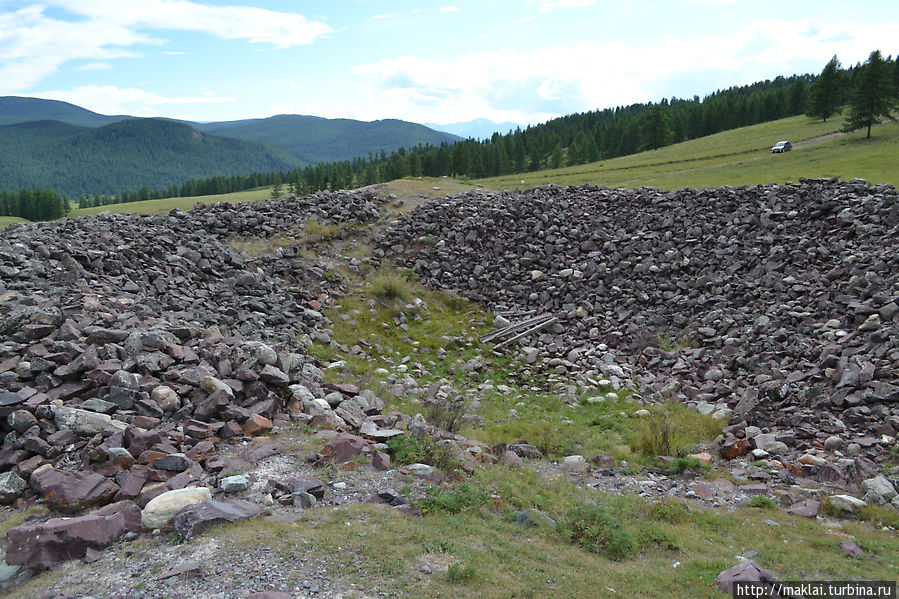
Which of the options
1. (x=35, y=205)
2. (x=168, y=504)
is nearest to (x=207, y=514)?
(x=168, y=504)

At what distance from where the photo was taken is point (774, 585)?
534 centimetres

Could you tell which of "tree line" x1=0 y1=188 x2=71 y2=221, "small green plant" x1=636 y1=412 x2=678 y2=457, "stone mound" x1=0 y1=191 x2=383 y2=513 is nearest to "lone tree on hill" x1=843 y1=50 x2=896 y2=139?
"small green plant" x1=636 y1=412 x2=678 y2=457

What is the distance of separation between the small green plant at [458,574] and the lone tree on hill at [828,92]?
79523 millimetres

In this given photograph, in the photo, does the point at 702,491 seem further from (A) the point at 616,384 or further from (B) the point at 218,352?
(B) the point at 218,352

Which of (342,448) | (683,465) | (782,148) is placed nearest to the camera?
(342,448)

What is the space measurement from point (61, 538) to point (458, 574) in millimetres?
3929

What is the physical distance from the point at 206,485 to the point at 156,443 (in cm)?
123

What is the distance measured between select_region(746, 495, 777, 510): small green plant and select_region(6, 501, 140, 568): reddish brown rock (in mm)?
8217

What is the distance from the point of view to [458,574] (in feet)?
16.0

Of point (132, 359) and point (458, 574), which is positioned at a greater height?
point (132, 359)

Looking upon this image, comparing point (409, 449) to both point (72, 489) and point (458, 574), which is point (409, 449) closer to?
point (458, 574)

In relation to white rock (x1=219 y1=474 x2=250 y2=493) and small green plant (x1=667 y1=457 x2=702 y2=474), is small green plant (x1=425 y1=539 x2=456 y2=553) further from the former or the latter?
small green plant (x1=667 y1=457 x2=702 y2=474)

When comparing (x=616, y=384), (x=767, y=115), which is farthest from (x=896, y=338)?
(x=767, y=115)

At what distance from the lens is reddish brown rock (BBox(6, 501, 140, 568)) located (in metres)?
5.03
